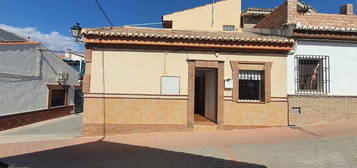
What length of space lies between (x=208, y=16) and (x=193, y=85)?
12.9 metres

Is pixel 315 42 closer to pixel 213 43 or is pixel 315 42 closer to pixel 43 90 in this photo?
pixel 213 43

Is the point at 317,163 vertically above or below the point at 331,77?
below

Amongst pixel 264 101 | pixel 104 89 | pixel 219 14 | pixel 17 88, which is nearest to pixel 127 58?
pixel 104 89

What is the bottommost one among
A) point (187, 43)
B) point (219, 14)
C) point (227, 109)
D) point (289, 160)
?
point (289, 160)

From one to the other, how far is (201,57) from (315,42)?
4668mm

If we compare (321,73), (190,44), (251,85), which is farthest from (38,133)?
(321,73)

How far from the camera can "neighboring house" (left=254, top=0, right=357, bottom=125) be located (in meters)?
8.83

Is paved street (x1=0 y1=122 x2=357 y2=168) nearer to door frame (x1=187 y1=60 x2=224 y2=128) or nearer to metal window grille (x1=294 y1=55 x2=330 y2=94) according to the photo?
door frame (x1=187 y1=60 x2=224 y2=128)

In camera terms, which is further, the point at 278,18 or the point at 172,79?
the point at 278,18

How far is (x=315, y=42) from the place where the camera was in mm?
9070

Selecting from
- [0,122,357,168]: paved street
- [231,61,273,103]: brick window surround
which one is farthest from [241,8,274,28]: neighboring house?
[0,122,357,168]: paved street

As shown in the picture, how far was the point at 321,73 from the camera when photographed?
9.19 m

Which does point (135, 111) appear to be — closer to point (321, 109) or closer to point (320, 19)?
point (321, 109)

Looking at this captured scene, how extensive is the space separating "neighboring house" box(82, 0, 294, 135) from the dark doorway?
0.49 m
